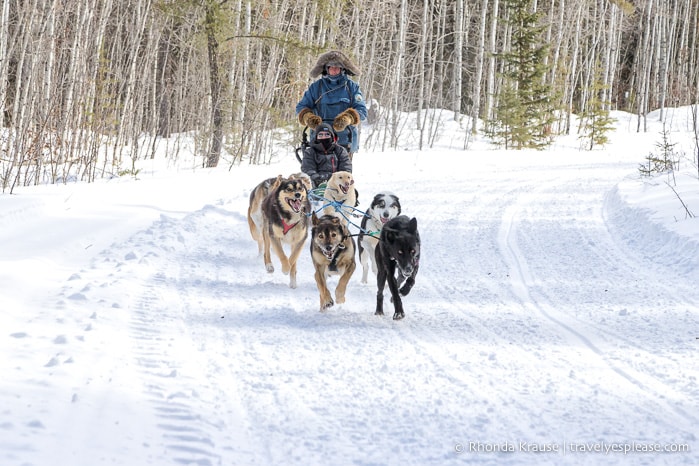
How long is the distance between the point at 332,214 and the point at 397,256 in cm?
239

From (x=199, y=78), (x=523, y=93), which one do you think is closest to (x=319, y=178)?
(x=199, y=78)

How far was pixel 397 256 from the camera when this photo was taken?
5156mm

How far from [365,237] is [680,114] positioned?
34.2m

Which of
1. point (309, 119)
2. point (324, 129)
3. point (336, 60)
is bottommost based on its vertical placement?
point (324, 129)

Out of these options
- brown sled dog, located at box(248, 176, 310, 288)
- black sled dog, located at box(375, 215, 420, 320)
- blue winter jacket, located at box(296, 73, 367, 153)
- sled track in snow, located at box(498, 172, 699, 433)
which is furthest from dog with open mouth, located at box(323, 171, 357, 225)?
black sled dog, located at box(375, 215, 420, 320)

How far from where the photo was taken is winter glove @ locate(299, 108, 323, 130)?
819 cm

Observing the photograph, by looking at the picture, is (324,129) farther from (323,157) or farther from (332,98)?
(332,98)

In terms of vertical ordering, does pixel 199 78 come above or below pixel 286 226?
above

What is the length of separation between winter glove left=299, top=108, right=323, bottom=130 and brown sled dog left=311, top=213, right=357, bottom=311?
9.91 feet

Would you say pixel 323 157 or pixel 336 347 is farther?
pixel 323 157

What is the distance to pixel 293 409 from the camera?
11.0 feet

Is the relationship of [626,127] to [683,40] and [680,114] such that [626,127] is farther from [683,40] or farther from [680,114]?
[683,40]

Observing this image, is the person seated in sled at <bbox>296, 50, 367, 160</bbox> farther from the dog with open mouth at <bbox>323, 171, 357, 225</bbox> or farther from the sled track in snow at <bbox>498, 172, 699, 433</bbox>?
the sled track in snow at <bbox>498, 172, 699, 433</bbox>

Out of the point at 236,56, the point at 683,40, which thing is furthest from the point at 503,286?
the point at 683,40
